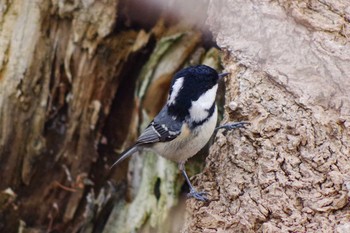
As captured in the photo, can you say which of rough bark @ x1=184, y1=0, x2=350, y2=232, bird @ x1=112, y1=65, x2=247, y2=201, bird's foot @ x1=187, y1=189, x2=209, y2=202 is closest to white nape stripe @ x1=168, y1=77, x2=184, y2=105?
bird @ x1=112, y1=65, x2=247, y2=201

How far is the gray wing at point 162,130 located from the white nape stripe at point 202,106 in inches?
4.8

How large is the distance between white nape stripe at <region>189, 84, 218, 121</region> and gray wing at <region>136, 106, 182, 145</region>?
0.40 ft

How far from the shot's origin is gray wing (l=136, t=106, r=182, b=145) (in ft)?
11.6

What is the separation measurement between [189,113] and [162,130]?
0.73ft

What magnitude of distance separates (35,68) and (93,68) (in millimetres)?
411

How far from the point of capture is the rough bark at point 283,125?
2.90m

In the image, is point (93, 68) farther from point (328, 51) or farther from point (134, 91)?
point (328, 51)

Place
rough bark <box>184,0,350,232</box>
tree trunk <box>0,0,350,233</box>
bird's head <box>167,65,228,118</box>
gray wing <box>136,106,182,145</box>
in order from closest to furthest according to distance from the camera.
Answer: rough bark <box>184,0,350,232</box> → tree trunk <box>0,0,350,233</box> → bird's head <box>167,65,228,118</box> → gray wing <box>136,106,182,145</box>

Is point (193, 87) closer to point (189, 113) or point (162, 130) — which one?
point (189, 113)

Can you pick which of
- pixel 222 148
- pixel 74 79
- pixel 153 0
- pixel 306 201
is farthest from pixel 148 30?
pixel 306 201

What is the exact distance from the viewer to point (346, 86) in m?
3.11

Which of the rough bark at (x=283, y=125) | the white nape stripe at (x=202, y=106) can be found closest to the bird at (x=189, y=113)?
the white nape stripe at (x=202, y=106)

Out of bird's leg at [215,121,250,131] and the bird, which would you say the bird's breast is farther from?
bird's leg at [215,121,250,131]

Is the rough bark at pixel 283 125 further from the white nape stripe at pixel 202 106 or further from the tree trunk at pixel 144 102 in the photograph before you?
the white nape stripe at pixel 202 106
